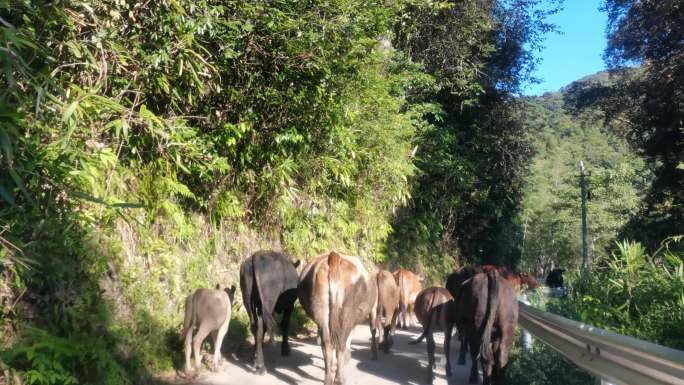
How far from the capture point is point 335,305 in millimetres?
7723

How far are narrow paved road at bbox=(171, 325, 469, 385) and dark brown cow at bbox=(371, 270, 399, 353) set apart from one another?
259mm

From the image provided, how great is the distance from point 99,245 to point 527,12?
797 inches

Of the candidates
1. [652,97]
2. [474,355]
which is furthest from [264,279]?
[652,97]

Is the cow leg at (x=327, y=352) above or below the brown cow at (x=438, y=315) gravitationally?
below

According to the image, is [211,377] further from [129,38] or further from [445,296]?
[129,38]

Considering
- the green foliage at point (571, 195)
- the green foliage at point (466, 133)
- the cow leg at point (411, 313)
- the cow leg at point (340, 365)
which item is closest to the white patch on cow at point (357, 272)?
the cow leg at point (340, 365)

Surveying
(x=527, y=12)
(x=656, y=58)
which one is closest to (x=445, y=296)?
(x=656, y=58)

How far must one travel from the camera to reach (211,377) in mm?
7641

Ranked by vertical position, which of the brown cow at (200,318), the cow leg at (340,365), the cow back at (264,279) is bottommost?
the cow leg at (340,365)

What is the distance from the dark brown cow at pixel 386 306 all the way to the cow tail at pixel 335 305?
2.58 meters

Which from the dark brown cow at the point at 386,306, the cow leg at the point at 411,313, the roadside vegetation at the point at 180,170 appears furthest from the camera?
the cow leg at the point at 411,313

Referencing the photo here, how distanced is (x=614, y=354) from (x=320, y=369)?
192 inches

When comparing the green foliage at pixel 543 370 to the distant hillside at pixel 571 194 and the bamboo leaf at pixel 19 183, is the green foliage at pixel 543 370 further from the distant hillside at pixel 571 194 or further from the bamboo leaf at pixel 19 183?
the distant hillside at pixel 571 194

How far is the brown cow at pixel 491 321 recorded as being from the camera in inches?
295
